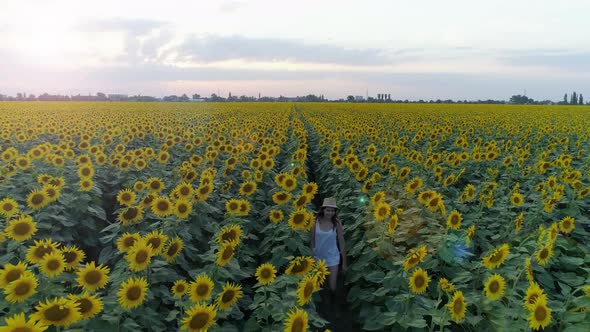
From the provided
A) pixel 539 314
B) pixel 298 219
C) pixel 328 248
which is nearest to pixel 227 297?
pixel 298 219

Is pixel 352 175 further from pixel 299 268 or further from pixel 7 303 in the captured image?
pixel 7 303

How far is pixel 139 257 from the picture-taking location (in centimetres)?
340

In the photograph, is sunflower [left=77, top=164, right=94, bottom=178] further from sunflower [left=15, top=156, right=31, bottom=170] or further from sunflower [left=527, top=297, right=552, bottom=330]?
sunflower [left=527, top=297, right=552, bottom=330]

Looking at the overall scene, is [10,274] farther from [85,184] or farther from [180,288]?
[85,184]

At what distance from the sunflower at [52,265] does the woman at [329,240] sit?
2.95 metres

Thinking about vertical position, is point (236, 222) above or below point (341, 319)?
above

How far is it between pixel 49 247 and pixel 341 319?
3522mm

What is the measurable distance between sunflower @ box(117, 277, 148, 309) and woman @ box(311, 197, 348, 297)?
2668mm

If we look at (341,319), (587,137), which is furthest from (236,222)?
(587,137)

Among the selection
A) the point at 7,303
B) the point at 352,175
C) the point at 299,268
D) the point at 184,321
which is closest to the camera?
the point at 184,321

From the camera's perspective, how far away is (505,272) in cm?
371

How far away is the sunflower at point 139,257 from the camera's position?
11.1 feet

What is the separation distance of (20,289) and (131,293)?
74cm

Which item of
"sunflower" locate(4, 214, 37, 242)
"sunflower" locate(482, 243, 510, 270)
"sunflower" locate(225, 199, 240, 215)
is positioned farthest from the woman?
"sunflower" locate(4, 214, 37, 242)
